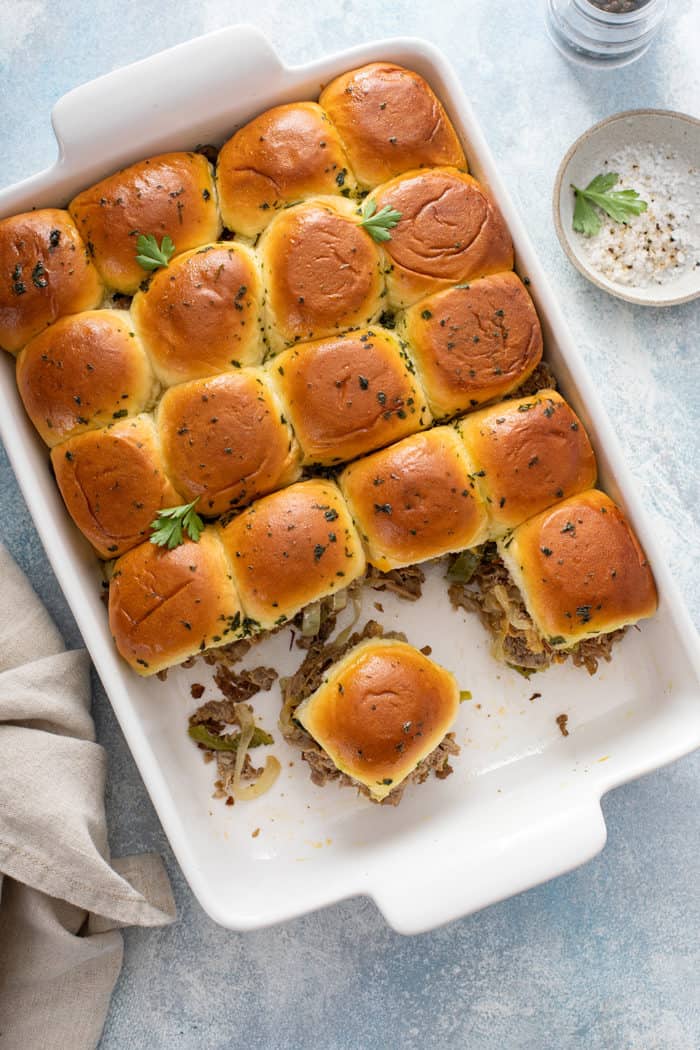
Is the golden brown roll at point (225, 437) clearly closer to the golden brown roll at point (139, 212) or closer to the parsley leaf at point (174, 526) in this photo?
the parsley leaf at point (174, 526)

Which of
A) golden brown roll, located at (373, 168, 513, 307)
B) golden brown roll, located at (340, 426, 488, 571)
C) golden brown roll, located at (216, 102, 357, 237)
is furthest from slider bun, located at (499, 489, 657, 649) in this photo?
golden brown roll, located at (216, 102, 357, 237)

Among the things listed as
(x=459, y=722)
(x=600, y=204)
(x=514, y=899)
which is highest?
(x=600, y=204)

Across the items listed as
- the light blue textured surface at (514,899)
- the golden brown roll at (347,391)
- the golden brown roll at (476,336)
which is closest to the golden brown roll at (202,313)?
the golden brown roll at (347,391)

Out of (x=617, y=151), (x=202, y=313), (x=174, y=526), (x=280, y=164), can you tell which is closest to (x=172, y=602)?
(x=174, y=526)

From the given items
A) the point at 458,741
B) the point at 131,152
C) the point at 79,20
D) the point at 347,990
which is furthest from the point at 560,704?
the point at 79,20

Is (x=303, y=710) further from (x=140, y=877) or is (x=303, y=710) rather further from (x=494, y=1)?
(x=494, y=1)

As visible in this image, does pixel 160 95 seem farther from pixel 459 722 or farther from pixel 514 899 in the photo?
pixel 514 899

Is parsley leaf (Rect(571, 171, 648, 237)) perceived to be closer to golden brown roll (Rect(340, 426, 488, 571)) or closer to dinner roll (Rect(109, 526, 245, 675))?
golden brown roll (Rect(340, 426, 488, 571))
